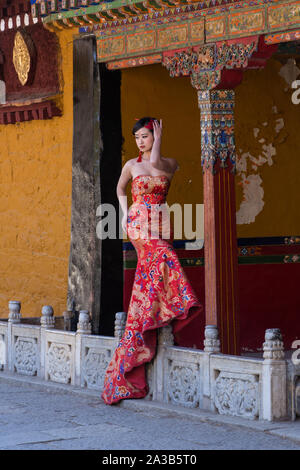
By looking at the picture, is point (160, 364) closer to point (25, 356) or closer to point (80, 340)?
point (80, 340)

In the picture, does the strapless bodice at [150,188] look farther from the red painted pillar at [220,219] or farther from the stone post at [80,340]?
the stone post at [80,340]

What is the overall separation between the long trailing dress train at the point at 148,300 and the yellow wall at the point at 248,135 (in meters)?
1.65

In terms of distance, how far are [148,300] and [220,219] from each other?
101 cm

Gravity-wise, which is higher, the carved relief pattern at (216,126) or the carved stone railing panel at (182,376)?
the carved relief pattern at (216,126)

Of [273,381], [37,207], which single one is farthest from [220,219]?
[37,207]

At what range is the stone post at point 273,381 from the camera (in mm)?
6547

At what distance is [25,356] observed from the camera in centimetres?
893

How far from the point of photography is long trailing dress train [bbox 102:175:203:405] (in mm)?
7488

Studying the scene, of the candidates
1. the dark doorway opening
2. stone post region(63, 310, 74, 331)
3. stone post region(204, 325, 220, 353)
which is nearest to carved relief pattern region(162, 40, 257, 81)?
the dark doorway opening

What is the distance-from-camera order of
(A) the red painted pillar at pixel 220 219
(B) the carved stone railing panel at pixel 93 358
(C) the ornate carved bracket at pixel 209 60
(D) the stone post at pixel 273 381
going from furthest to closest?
(A) the red painted pillar at pixel 220 219, (B) the carved stone railing panel at pixel 93 358, (C) the ornate carved bracket at pixel 209 60, (D) the stone post at pixel 273 381

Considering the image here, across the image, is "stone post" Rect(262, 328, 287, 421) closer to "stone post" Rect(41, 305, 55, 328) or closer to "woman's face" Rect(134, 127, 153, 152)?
"woman's face" Rect(134, 127, 153, 152)

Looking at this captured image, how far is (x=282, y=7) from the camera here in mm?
7570

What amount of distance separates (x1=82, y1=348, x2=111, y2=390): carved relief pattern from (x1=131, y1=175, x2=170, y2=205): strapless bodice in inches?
46.4

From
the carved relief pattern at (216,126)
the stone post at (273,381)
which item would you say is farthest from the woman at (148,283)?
the stone post at (273,381)
